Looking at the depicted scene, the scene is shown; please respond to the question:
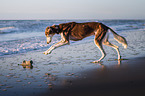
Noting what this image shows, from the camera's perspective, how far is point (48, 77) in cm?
528

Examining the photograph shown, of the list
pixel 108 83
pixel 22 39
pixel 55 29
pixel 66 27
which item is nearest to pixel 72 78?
pixel 108 83

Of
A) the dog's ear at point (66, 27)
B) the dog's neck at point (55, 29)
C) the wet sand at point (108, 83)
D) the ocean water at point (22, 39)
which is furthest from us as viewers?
the ocean water at point (22, 39)

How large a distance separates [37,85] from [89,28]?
11.9 ft

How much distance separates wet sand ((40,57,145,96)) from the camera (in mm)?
4062

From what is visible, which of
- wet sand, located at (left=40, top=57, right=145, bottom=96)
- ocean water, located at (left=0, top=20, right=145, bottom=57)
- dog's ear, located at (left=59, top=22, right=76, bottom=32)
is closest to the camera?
wet sand, located at (left=40, top=57, right=145, bottom=96)

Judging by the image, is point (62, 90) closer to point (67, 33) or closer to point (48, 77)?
point (48, 77)

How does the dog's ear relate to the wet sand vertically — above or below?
above

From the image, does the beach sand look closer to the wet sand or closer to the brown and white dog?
the wet sand

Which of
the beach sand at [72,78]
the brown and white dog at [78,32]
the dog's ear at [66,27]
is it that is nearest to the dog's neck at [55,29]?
the brown and white dog at [78,32]

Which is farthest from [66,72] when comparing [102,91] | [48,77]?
[102,91]

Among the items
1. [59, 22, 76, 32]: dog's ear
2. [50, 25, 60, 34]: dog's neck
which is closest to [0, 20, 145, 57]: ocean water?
[50, 25, 60, 34]: dog's neck

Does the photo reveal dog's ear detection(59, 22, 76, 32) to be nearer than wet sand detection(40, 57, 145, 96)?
No

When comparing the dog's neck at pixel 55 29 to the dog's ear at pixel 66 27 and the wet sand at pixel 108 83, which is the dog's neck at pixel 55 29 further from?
the wet sand at pixel 108 83

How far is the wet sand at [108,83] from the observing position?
13.3 ft
